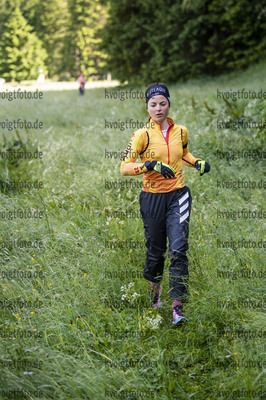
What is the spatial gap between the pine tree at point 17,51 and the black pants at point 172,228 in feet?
144

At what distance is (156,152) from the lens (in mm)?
3584

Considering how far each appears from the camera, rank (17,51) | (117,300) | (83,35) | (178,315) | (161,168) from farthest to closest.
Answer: (83,35) → (17,51) → (117,300) → (178,315) → (161,168)

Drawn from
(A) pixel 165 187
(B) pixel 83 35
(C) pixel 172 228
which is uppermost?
(B) pixel 83 35

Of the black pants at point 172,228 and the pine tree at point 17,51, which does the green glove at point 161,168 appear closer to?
the black pants at point 172,228

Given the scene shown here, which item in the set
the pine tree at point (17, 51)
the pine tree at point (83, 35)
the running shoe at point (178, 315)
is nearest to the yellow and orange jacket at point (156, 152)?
the running shoe at point (178, 315)

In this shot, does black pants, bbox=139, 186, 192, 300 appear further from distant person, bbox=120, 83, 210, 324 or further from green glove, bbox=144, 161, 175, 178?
green glove, bbox=144, 161, 175, 178

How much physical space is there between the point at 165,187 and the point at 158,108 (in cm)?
71

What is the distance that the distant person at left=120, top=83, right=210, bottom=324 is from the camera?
3580 mm

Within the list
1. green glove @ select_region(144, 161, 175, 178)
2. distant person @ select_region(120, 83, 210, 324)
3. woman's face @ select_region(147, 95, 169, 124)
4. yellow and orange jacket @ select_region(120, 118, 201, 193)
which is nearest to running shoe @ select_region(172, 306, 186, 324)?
distant person @ select_region(120, 83, 210, 324)

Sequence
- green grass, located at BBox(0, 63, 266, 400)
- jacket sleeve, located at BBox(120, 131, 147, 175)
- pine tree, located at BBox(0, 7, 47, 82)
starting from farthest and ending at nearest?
pine tree, located at BBox(0, 7, 47, 82)
jacket sleeve, located at BBox(120, 131, 147, 175)
green grass, located at BBox(0, 63, 266, 400)

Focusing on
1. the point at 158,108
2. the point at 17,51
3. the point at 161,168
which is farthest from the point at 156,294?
the point at 17,51

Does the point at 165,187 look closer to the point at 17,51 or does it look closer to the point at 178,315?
the point at 178,315

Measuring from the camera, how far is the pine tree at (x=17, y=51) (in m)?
43.7

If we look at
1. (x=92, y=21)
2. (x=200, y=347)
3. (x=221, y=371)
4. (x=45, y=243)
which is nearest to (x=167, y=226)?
(x=200, y=347)
